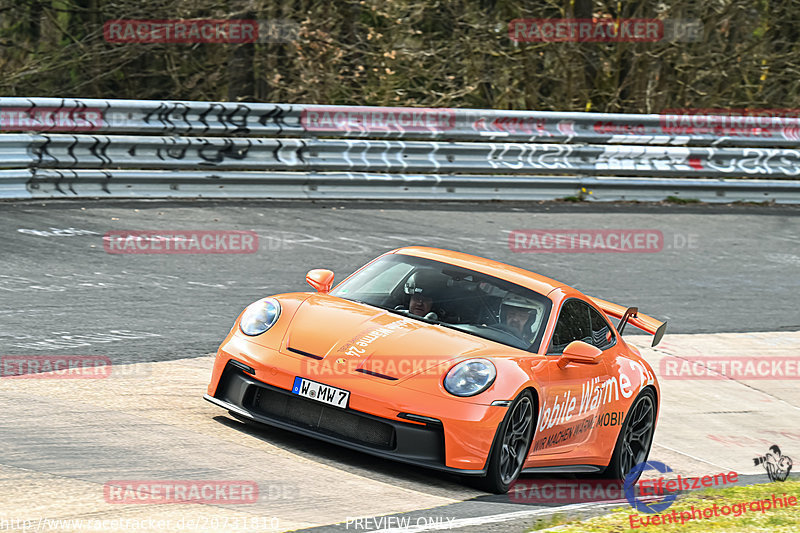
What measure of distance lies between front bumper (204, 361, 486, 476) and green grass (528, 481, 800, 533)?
2.55 feet

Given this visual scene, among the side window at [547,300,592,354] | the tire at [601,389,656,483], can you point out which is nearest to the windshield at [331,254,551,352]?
the side window at [547,300,592,354]

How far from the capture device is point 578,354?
6.81 meters

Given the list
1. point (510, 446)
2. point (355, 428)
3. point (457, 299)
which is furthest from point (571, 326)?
point (355, 428)

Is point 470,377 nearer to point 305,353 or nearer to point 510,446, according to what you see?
point 510,446

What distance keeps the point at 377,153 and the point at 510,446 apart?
10653 millimetres

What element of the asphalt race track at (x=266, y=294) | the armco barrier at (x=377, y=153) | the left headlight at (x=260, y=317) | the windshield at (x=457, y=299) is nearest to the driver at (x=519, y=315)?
the windshield at (x=457, y=299)

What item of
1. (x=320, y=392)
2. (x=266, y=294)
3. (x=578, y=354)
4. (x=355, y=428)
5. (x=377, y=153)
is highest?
(x=377, y=153)

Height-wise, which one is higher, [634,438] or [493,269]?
[493,269]

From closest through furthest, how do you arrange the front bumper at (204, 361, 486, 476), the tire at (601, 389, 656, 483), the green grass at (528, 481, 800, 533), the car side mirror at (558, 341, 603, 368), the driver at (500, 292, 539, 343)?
the green grass at (528, 481, 800, 533) < the front bumper at (204, 361, 486, 476) < the car side mirror at (558, 341, 603, 368) < the driver at (500, 292, 539, 343) < the tire at (601, 389, 656, 483)

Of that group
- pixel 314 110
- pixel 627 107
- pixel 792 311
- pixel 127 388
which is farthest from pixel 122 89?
pixel 127 388

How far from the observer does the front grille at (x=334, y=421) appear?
20.5 feet

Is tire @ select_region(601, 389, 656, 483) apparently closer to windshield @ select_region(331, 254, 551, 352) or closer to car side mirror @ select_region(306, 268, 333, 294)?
windshield @ select_region(331, 254, 551, 352)

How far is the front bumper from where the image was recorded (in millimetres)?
6188

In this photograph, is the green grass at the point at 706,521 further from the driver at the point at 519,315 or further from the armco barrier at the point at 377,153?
the armco barrier at the point at 377,153
